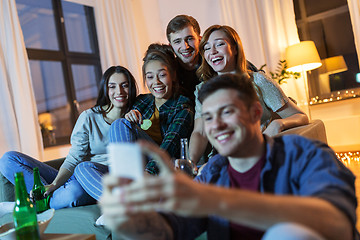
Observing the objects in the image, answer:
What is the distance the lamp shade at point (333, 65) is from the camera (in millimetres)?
4594

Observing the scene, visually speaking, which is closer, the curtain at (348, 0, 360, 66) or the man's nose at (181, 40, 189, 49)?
the man's nose at (181, 40, 189, 49)

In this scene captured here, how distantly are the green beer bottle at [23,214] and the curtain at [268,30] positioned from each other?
3.98 metres

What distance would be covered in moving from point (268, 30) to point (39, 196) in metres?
3.75

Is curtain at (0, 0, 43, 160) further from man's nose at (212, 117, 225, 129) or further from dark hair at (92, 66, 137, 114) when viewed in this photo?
man's nose at (212, 117, 225, 129)

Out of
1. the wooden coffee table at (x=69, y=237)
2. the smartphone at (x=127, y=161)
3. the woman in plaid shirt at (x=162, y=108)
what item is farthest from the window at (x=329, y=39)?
the smartphone at (x=127, y=161)

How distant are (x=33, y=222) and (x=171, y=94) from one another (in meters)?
1.28

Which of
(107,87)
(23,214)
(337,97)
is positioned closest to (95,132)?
(107,87)

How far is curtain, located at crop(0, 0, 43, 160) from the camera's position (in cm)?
419

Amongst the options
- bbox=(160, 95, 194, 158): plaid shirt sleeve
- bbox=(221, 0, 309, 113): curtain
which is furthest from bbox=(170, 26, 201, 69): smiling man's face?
bbox=(221, 0, 309, 113): curtain

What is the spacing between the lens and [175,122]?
2.17 metres

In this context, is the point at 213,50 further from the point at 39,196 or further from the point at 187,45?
the point at 39,196

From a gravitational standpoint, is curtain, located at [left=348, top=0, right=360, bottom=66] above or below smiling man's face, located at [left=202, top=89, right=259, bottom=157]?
above

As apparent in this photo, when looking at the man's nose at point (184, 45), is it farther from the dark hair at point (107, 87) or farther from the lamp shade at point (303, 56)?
the lamp shade at point (303, 56)

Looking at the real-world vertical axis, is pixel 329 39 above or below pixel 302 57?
above
